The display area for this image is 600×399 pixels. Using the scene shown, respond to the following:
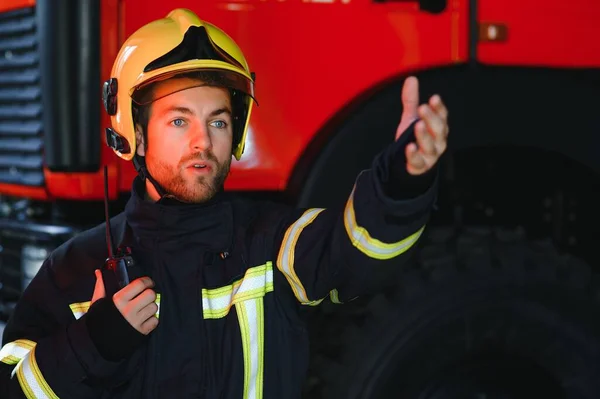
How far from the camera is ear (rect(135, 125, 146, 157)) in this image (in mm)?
2217

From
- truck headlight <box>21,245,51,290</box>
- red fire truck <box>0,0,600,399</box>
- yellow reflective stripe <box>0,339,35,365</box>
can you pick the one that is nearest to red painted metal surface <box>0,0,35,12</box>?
red fire truck <box>0,0,600,399</box>

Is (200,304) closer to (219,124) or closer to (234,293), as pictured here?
(234,293)

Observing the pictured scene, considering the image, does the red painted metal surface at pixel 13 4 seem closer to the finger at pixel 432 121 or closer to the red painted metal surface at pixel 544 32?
the red painted metal surface at pixel 544 32

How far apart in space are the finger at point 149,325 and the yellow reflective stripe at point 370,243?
1.45 ft

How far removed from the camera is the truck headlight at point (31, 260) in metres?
2.62

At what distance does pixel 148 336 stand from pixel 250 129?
2.30 ft

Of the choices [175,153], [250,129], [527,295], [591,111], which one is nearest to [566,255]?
[527,295]

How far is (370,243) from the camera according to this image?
185 cm

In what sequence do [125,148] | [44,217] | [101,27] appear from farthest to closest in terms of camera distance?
[44,217]
[101,27]
[125,148]

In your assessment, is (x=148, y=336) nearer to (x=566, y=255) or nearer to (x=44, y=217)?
(x=44, y=217)

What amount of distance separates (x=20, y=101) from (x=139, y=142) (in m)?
0.63

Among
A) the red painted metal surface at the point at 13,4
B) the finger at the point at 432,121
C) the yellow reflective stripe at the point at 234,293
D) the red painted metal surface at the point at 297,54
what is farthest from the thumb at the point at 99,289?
the red painted metal surface at the point at 13,4

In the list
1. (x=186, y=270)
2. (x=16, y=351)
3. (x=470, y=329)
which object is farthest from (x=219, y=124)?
(x=470, y=329)

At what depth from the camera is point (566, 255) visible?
105 inches
